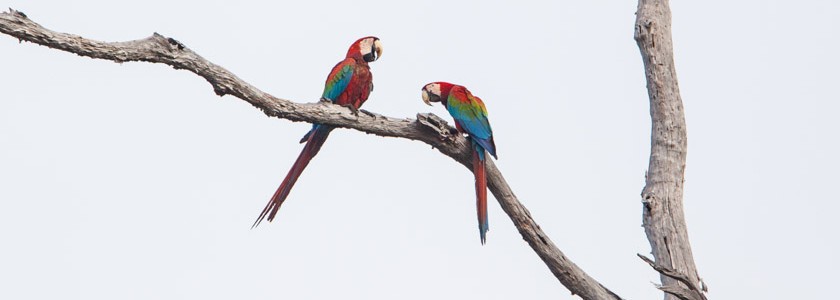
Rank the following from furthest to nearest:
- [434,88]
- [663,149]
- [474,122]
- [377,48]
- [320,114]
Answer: [377,48]
[434,88]
[474,122]
[663,149]
[320,114]

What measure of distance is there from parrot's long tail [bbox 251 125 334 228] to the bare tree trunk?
1.43m

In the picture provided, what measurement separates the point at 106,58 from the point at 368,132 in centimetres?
120

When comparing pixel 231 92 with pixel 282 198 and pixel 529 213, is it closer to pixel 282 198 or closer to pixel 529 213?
pixel 282 198

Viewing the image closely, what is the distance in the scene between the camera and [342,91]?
5.47 metres

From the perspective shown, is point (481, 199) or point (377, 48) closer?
point (481, 199)

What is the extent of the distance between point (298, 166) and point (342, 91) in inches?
31.1

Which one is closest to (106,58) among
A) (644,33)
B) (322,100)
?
(322,100)

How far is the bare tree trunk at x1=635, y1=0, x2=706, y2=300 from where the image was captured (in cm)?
420

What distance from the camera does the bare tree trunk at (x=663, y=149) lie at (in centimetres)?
420

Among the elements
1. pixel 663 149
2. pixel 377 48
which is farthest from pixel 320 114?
pixel 377 48

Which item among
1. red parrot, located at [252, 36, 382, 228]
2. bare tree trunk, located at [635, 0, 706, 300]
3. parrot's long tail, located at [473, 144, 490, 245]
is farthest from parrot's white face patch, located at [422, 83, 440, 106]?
bare tree trunk, located at [635, 0, 706, 300]

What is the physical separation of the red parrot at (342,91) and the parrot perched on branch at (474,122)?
16.6 inches

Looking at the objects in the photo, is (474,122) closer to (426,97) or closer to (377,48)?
(426,97)

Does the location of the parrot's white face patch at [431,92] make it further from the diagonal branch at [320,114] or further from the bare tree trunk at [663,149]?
the bare tree trunk at [663,149]
